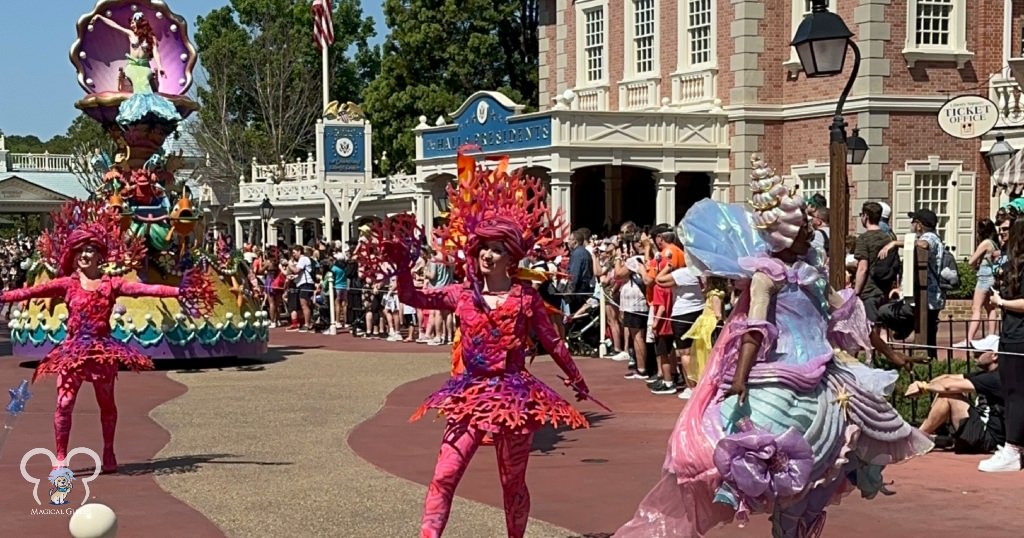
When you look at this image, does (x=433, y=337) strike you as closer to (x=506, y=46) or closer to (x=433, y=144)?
(x=433, y=144)

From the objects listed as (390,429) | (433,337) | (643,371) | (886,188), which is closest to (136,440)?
(390,429)

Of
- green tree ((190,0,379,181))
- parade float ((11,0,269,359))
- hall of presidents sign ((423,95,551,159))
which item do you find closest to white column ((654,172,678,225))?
hall of presidents sign ((423,95,551,159))

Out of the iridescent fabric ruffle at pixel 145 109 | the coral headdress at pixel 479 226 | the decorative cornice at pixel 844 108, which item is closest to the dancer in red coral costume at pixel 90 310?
the coral headdress at pixel 479 226

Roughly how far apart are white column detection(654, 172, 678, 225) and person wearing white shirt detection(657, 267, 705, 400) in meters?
10.9

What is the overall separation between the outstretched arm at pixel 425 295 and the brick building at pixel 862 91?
1723cm

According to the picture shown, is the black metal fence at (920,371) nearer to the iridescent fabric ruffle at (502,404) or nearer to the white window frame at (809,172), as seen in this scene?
the iridescent fabric ruffle at (502,404)

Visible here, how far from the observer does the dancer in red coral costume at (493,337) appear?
6.12m

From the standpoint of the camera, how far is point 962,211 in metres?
23.4

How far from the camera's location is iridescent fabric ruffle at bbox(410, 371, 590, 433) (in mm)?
6090

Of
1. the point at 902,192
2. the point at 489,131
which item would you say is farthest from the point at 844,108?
the point at 489,131

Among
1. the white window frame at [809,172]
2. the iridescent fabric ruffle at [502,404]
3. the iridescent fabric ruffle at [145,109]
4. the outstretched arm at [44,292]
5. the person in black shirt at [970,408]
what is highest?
the iridescent fabric ruffle at [145,109]

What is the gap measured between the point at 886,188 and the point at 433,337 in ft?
28.7

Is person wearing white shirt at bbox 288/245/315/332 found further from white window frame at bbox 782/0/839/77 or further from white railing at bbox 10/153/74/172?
white railing at bbox 10/153/74/172

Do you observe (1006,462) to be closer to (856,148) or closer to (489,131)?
(856,148)
